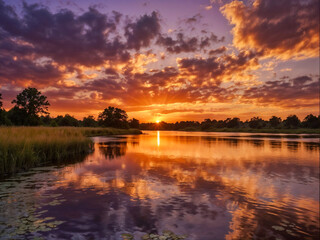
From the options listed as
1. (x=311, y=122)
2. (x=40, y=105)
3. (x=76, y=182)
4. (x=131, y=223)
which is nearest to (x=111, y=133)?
(x=40, y=105)

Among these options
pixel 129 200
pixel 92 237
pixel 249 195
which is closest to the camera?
pixel 92 237

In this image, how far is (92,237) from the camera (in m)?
6.02

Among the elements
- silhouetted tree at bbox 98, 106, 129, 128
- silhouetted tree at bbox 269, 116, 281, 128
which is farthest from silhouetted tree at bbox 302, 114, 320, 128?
silhouetted tree at bbox 98, 106, 129, 128

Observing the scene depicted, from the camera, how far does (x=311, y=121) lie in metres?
131

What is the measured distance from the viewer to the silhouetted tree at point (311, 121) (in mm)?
127319

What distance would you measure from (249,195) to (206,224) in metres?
4.26

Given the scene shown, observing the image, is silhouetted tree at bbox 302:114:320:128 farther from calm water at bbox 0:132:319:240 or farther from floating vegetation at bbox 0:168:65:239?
floating vegetation at bbox 0:168:65:239

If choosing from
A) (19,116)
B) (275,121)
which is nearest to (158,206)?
(19,116)

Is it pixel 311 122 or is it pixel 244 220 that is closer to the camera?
pixel 244 220

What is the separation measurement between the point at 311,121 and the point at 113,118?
420 feet

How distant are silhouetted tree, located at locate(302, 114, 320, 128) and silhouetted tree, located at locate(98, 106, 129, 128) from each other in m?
120

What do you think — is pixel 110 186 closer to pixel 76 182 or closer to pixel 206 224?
pixel 76 182

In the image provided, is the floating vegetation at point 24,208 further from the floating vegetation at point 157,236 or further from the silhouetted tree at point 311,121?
the silhouetted tree at point 311,121

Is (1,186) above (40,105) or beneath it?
beneath
